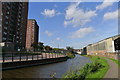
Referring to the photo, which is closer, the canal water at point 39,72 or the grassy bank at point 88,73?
the grassy bank at point 88,73

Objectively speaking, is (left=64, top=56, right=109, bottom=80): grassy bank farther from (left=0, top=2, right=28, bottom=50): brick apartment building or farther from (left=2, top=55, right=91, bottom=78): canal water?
(left=0, top=2, right=28, bottom=50): brick apartment building

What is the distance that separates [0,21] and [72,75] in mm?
51624

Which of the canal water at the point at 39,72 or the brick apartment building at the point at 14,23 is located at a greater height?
the brick apartment building at the point at 14,23

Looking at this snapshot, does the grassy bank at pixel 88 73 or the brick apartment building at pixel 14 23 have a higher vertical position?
the brick apartment building at pixel 14 23

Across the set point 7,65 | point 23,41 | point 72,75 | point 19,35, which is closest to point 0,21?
point 19,35

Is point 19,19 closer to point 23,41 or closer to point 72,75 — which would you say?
point 23,41

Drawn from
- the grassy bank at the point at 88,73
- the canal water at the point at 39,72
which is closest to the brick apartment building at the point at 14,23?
the canal water at the point at 39,72

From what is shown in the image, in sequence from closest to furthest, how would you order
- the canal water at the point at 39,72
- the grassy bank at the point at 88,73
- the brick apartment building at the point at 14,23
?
the grassy bank at the point at 88,73 → the canal water at the point at 39,72 → the brick apartment building at the point at 14,23

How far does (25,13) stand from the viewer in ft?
242

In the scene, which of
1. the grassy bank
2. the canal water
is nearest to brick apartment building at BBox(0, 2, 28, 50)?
the canal water

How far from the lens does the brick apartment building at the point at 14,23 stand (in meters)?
53.9

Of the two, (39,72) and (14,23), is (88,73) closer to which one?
(39,72)

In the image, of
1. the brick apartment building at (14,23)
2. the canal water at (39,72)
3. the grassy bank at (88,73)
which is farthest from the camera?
the brick apartment building at (14,23)

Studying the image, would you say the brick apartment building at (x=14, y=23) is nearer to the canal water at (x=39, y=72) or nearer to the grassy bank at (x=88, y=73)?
the canal water at (x=39, y=72)
